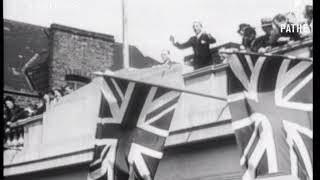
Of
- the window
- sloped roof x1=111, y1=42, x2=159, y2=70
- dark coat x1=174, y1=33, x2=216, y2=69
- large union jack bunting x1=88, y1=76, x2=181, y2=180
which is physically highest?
sloped roof x1=111, y1=42, x2=159, y2=70

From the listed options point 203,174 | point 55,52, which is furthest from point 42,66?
point 203,174

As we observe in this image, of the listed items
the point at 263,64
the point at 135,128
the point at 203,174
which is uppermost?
the point at 263,64

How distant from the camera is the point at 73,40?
28.0 metres

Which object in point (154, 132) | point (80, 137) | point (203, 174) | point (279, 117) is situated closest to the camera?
point (279, 117)

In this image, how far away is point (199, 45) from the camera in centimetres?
1622

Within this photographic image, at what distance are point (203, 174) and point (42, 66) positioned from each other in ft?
45.9

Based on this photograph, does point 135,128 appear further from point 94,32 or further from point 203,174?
point 94,32

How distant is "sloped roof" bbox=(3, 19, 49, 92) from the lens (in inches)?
1137

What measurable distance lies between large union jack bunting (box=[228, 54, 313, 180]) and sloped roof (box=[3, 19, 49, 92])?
1646 cm

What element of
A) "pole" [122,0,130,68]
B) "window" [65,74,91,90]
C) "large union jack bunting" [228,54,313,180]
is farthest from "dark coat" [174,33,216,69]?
"window" [65,74,91,90]

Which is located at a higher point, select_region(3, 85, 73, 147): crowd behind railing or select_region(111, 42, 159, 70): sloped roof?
select_region(111, 42, 159, 70): sloped roof

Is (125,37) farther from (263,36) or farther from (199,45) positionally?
(263,36)

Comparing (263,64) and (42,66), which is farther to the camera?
(42,66)

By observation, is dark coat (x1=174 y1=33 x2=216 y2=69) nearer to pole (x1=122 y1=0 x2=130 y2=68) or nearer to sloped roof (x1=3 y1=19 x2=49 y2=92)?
pole (x1=122 y1=0 x2=130 y2=68)
